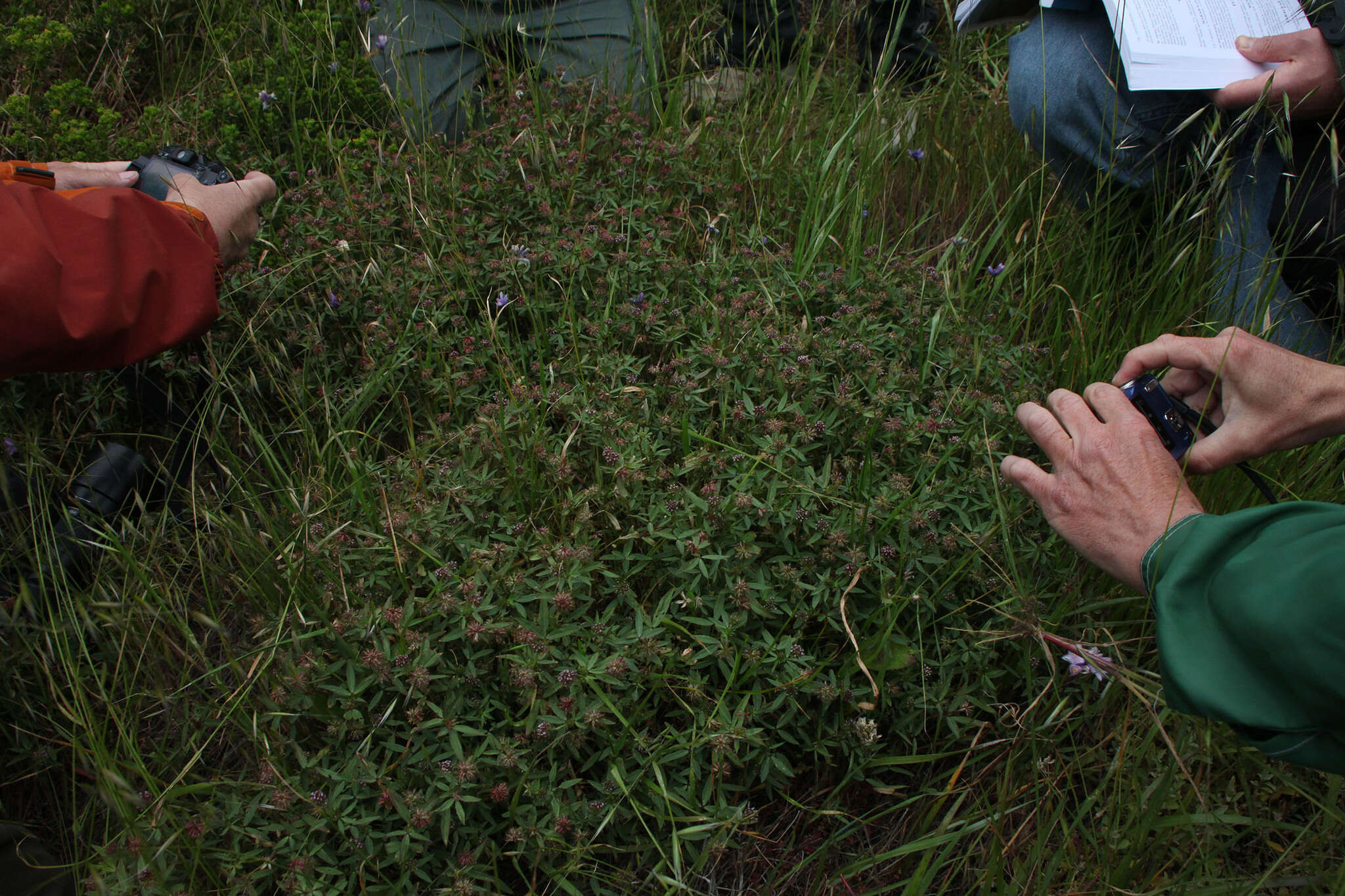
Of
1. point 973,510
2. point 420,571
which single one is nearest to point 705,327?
point 973,510

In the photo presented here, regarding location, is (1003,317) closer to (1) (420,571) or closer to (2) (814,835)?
(2) (814,835)

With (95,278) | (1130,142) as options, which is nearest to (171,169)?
(95,278)

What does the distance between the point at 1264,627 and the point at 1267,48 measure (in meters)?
2.24

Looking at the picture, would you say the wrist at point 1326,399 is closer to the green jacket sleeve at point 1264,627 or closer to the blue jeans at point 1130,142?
→ the green jacket sleeve at point 1264,627

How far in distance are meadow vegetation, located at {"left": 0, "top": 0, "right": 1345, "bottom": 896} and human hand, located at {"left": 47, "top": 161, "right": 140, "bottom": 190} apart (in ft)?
1.11

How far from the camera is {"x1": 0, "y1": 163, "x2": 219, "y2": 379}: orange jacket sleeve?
80.0 inches

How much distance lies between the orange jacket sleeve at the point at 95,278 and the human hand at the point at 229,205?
23 cm

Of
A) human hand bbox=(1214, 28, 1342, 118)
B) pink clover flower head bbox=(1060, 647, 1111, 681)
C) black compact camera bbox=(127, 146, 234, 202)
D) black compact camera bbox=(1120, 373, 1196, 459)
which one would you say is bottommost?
pink clover flower head bbox=(1060, 647, 1111, 681)

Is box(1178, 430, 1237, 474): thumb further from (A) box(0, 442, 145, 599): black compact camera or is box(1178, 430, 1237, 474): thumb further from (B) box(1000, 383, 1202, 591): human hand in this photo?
(A) box(0, 442, 145, 599): black compact camera

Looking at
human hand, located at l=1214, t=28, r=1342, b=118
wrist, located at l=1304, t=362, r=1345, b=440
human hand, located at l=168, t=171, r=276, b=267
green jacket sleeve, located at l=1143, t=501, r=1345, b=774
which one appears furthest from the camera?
human hand, located at l=168, t=171, r=276, b=267

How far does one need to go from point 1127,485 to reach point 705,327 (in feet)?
4.26

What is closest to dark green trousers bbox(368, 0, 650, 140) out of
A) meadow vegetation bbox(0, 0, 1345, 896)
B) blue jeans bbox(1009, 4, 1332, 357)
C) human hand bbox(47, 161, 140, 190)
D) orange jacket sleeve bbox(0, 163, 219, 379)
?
meadow vegetation bbox(0, 0, 1345, 896)

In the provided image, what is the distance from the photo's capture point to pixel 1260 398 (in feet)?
6.37

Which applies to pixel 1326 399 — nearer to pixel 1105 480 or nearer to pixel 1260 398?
pixel 1260 398
